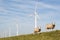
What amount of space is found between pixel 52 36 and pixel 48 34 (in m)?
2.16

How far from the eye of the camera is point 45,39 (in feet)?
171

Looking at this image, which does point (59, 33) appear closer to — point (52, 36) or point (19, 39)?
point (52, 36)

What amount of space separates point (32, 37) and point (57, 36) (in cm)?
622

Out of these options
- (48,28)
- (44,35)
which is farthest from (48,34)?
(48,28)

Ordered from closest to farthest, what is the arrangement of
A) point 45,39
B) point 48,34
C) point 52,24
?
point 45,39 → point 48,34 → point 52,24

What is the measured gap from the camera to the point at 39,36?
55062 millimetres

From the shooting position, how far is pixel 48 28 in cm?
6212

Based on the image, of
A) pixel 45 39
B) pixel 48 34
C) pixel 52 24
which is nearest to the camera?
pixel 45 39

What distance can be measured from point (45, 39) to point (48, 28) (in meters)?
10.3

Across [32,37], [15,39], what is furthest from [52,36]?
[15,39]

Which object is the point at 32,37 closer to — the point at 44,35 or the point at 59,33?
the point at 44,35

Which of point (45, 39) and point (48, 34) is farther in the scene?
point (48, 34)

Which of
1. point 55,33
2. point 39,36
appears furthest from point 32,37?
point 55,33

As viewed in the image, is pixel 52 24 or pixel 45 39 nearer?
pixel 45 39
